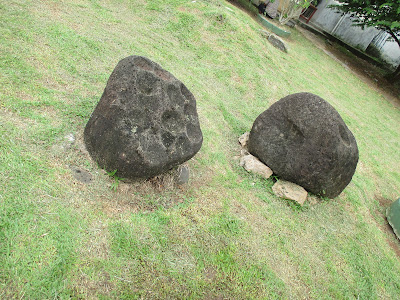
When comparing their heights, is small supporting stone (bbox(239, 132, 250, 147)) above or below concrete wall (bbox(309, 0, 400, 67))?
below

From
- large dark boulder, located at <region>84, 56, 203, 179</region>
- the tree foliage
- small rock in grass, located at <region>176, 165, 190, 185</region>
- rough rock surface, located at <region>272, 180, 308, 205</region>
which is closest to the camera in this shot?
large dark boulder, located at <region>84, 56, 203, 179</region>

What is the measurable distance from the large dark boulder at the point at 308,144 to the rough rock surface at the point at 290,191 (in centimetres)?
8

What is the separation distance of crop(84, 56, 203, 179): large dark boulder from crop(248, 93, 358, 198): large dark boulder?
1599 millimetres

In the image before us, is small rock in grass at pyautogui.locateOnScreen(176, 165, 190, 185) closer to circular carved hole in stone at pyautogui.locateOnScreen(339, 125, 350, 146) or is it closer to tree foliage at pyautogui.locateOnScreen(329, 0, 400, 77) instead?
circular carved hole in stone at pyautogui.locateOnScreen(339, 125, 350, 146)

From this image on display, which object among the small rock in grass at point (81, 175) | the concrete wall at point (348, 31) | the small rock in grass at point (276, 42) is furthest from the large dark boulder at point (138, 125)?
the concrete wall at point (348, 31)

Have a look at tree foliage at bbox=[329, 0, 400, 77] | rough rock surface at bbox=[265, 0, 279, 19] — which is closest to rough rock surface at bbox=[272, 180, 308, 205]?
tree foliage at bbox=[329, 0, 400, 77]

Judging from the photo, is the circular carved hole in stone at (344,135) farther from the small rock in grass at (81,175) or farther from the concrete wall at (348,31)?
the concrete wall at (348,31)

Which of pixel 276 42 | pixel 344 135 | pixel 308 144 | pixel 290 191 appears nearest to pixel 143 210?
pixel 290 191

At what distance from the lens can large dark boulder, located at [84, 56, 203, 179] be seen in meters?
2.60

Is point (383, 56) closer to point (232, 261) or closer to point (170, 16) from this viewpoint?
point (170, 16)

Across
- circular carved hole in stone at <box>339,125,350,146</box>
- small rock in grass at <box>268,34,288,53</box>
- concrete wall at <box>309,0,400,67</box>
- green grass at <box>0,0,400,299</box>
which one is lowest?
green grass at <box>0,0,400,299</box>

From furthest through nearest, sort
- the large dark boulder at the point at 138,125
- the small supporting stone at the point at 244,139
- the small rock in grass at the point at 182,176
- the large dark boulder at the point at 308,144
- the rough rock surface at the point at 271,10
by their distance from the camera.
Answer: the rough rock surface at the point at 271,10
the small supporting stone at the point at 244,139
the large dark boulder at the point at 308,144
the small rock in grass at the point at 182,176
the large dark boulder at the point at 138,125

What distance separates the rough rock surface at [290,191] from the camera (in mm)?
3768

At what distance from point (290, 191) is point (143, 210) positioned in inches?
85.1
